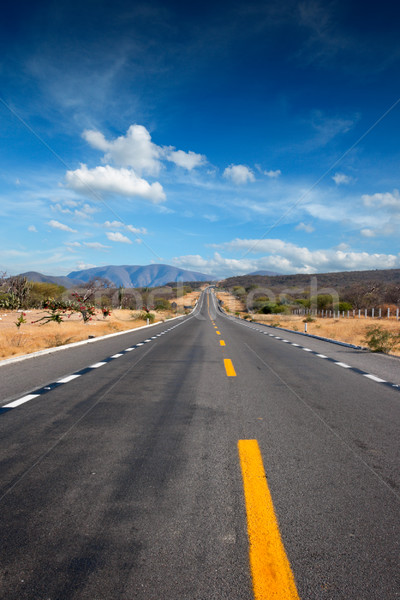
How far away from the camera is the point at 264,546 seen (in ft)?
7.88

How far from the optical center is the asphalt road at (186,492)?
2.14 m

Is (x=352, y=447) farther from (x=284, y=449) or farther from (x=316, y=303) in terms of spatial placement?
(x=316, y=303)

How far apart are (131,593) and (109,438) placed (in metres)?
2.47

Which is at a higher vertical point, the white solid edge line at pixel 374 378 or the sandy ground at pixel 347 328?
the white solid edge line at pixel 374 378

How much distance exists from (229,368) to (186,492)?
6.69 meters

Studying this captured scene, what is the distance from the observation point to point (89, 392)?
676 centimetres

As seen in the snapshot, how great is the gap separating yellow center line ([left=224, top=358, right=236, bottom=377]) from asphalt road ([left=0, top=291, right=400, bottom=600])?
6.65 feet

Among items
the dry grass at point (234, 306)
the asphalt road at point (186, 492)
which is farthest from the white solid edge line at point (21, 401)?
the dry grass at point (234, 306)

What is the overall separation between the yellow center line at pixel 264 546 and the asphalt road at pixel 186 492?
0.18 feet

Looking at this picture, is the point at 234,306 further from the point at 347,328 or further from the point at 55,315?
the point at 55,315

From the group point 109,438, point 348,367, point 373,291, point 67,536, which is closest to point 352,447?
point 109,438

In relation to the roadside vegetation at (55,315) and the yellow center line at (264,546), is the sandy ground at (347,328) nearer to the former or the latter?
the yellow center line at (264,546)

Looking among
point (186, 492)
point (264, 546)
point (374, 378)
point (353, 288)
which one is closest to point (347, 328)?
point (374, 378)

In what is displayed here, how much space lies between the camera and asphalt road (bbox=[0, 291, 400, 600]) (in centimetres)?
214
